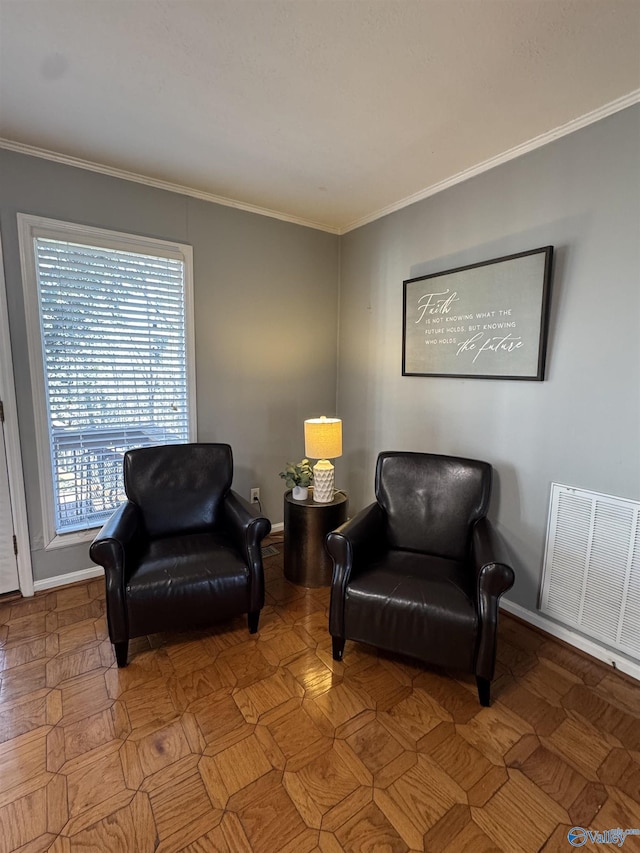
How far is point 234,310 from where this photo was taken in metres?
2.87

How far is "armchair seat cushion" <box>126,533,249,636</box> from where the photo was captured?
179 centimetres

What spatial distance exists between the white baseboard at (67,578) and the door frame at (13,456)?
5 centimetres

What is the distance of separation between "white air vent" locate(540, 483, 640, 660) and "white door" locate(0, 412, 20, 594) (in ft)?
9.67

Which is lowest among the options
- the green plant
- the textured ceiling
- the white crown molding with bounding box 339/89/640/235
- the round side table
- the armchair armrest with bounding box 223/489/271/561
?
the round side table

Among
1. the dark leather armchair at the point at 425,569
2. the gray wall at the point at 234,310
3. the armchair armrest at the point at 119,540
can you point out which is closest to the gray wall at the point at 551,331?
the dark leather armchair at the point at 425,569

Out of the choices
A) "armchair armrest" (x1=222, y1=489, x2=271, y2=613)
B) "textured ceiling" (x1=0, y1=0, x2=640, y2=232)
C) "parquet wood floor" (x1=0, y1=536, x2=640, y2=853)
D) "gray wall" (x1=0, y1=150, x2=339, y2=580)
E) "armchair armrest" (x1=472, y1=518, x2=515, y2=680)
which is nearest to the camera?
"parquet wood floor" (x1=0, y1=536, x2=640, y2=853)

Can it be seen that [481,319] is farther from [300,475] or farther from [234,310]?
[234,310]

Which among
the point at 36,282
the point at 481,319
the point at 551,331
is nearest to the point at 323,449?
the point at 481,319

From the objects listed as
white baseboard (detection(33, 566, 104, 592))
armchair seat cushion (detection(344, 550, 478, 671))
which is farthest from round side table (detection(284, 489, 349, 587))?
white baseboard (detection(33, 566, 104, 592))

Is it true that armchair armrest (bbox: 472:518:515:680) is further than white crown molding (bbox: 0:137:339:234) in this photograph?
No

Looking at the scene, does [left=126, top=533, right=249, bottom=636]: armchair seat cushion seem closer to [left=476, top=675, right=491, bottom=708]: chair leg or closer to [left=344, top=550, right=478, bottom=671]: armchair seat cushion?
[left=344, top=550, right=478, bottom=671]: armchair seat cushion

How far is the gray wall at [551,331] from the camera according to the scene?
1.76 metres

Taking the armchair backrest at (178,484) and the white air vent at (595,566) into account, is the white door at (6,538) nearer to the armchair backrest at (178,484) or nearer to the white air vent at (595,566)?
the armchair backrest at (178,484)

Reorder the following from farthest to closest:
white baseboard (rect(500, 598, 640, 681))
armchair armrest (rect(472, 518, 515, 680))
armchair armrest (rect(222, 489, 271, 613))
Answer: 1. armchair armrest (rect(222, 489, 271, 613))
2. white baseboard (rect(500, 598, 640, 681))
3. armchair armrest (rect(472, 518, 515, 680))
